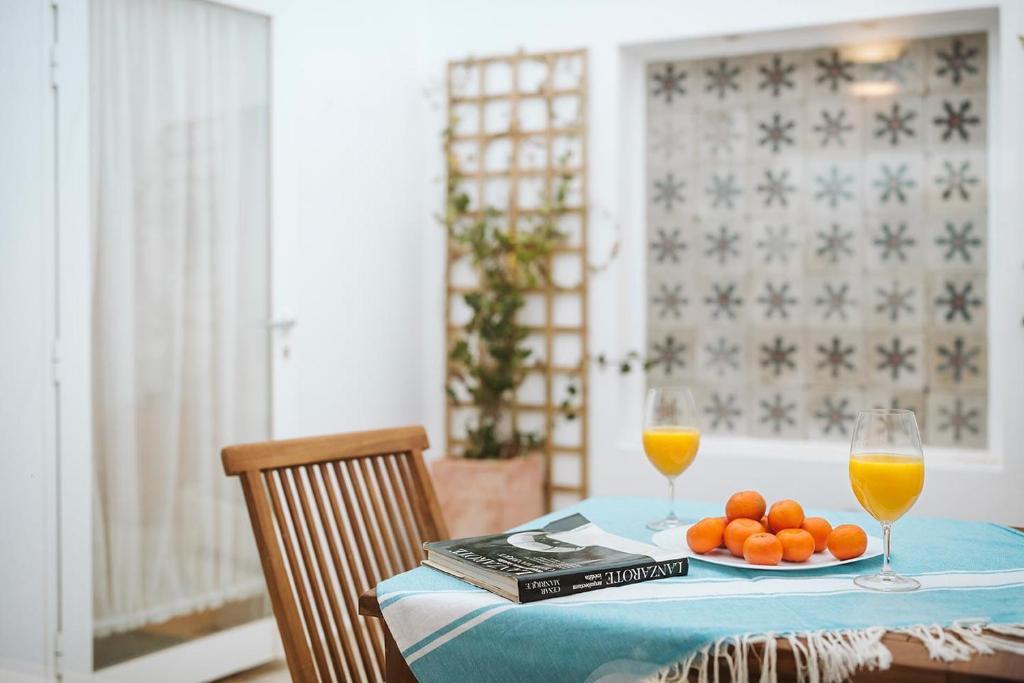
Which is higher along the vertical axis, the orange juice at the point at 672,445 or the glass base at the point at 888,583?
the orange juice at the point at 672,445

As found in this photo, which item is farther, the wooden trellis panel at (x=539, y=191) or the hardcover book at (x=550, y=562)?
the wooden trellis panel at (x=539, y=191)

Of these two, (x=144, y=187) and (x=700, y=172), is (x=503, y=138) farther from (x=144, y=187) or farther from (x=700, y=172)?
(x=144, y=187)

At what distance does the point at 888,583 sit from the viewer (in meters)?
1.08

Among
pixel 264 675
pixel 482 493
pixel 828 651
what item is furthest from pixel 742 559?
pixel 482 493

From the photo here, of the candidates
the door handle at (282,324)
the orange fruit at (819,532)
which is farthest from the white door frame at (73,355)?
the orange fruit at (819,532)

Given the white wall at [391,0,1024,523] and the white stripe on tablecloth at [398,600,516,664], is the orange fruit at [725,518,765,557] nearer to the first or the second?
the white stripe on tablecloth at [398,600,516,664]

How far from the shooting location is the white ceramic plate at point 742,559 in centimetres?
115

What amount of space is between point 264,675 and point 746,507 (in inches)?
78.0

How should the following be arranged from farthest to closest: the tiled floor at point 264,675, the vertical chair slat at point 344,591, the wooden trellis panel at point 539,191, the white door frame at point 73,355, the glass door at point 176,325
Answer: the wooden trellis panel at point 539,191, the tiled floor at point 264,675, the glass door at point 176,325, the white door frame at point 73,355, the vertical chair slat at point 344,591

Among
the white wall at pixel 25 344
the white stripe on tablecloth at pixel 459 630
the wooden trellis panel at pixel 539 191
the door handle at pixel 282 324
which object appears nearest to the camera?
the white stripe on tablecloth at pixel 459 630

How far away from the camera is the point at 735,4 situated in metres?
3.30

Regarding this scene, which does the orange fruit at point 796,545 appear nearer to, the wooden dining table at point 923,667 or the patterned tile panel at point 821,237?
the wooden dining table at point 923,667

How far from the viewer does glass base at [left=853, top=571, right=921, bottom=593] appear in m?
1.07

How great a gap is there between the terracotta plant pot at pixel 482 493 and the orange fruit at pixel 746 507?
78.3 inches
